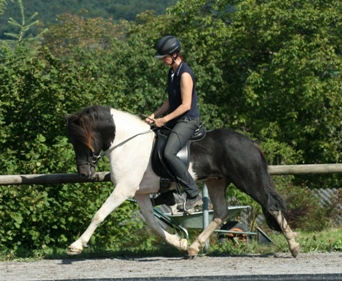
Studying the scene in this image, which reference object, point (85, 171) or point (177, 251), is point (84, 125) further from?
point (177, 251)

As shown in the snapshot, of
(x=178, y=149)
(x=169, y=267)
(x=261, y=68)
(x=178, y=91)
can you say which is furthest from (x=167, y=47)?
(x=261, y=68)

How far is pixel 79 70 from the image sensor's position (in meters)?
13.1

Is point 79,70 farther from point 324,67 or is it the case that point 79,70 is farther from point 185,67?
point 324,67

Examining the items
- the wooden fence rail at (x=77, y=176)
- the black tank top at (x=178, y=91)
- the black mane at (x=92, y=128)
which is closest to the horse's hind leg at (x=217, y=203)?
the wooden fence rail at (x=77, y=176)

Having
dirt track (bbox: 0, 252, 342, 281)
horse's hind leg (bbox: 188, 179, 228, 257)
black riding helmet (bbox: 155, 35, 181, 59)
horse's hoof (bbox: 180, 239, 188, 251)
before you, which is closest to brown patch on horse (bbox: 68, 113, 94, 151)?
black riding helmet (bbox: 155, 35, 181, 59)

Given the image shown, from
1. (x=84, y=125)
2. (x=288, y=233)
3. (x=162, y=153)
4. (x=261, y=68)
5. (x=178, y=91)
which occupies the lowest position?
(x=261, y=68)

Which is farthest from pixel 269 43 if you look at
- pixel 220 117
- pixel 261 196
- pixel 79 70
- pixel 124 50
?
pixel 261 196

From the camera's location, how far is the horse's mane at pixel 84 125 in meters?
9.81

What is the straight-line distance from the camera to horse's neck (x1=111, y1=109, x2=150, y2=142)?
988 centimetres

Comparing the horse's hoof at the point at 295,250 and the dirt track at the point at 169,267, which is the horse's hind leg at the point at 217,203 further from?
the horse's hoof at the point at 295,250

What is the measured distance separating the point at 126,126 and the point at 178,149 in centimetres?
71

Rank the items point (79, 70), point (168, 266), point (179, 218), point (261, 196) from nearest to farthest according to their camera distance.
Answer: point (168, 266), point (261, 196), point (179, 218), point (79, 70)

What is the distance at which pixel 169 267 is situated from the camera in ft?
30.1

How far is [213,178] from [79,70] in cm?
382
